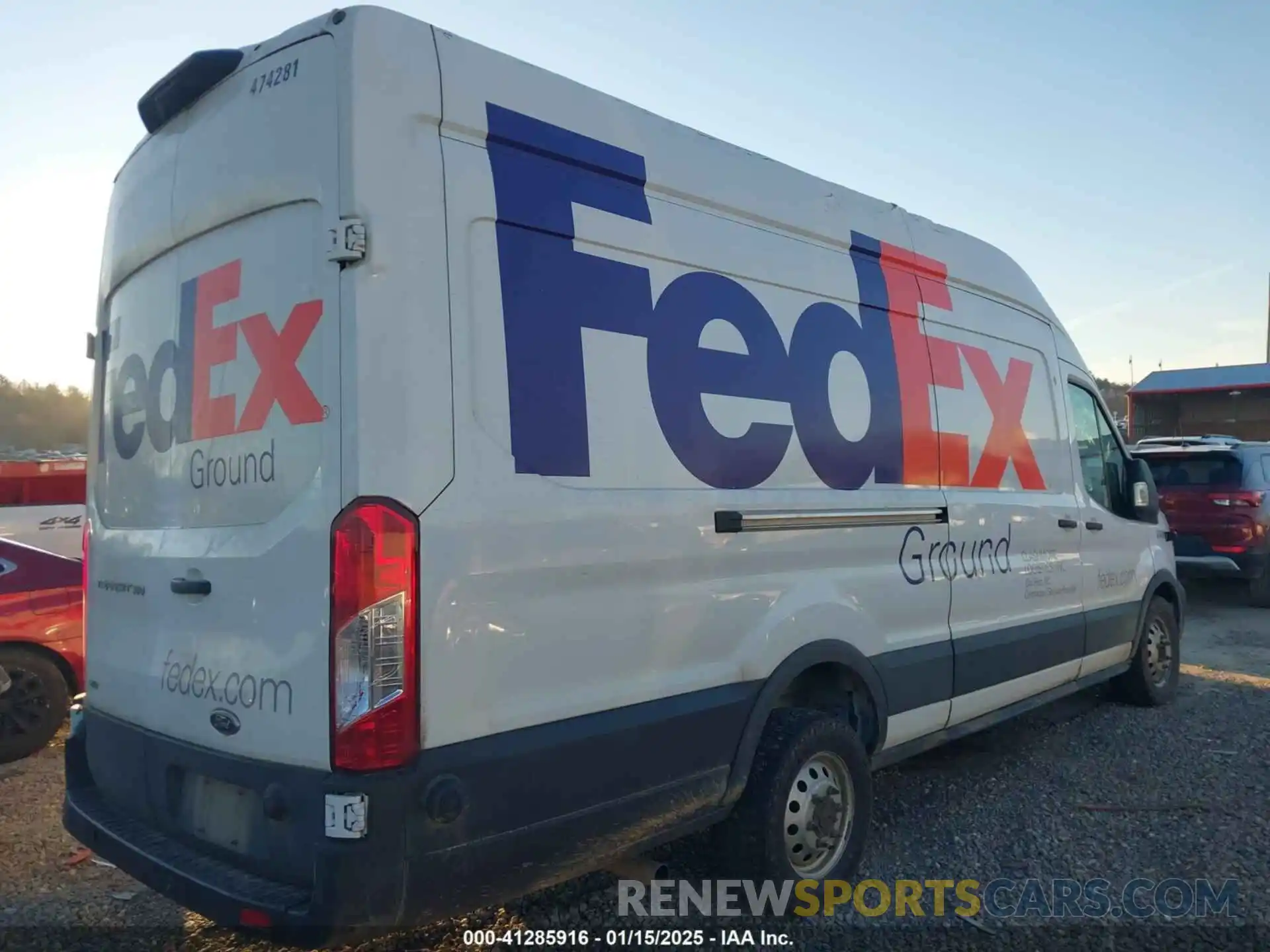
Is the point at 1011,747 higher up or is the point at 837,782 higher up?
the point at 837,782

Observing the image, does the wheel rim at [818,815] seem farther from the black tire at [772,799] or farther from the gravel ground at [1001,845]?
the gravel ground at [1001,845]

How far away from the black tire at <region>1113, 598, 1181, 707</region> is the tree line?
19.8 metres

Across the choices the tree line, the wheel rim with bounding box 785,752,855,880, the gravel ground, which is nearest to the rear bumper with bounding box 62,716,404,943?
the gravel ground

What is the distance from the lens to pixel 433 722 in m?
2.47

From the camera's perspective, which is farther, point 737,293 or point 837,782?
point 837,782

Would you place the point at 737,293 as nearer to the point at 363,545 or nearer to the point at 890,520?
the point at 890,520

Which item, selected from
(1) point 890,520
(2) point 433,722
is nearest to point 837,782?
(1) point 890,520

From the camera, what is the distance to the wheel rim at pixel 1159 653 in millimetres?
6348

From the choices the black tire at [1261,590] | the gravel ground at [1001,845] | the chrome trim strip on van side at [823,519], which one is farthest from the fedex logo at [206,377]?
the black tire at [1261,590]

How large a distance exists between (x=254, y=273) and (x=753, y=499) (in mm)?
1747

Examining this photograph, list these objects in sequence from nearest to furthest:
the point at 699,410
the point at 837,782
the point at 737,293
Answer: the point at 699,410 → the point at 737,293 → the point at 837,782

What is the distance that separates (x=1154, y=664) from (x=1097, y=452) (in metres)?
A: 1.60

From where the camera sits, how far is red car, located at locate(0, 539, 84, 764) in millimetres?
5281

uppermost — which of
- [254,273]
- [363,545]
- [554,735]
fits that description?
[254,273]
